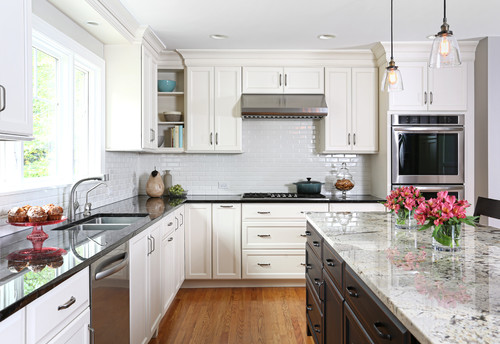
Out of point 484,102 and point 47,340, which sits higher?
point 484,102

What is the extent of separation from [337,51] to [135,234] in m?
3.13

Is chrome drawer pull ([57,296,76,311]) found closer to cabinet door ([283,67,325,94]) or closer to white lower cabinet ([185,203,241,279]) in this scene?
white lower cabinet ([185,203,241,279])

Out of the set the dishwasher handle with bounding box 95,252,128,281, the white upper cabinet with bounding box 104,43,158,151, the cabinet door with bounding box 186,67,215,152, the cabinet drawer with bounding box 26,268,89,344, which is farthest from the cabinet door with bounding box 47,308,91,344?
the cabinet door with bounding box 186,67,215,152

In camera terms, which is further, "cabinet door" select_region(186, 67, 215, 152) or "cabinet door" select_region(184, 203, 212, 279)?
"cabinet door" select_region(186, 67, 215, 152)

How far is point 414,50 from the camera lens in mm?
4004

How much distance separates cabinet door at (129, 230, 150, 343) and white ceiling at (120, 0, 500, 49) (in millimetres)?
1904

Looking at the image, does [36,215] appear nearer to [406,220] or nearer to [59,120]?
[59,120]

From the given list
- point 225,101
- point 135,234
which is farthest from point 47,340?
point 225,101

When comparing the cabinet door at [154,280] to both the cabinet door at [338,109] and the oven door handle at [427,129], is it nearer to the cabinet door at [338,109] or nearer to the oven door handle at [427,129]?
the cabinet door at [338,109]

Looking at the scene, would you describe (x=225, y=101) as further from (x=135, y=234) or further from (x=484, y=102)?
(x=484, y=102)

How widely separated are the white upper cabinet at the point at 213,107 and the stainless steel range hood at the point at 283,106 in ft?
0.54

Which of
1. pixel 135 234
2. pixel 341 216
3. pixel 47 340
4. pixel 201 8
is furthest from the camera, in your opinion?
pixel 201 8

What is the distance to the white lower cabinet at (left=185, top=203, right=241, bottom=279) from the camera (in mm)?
4004

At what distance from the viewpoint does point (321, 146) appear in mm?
4477
